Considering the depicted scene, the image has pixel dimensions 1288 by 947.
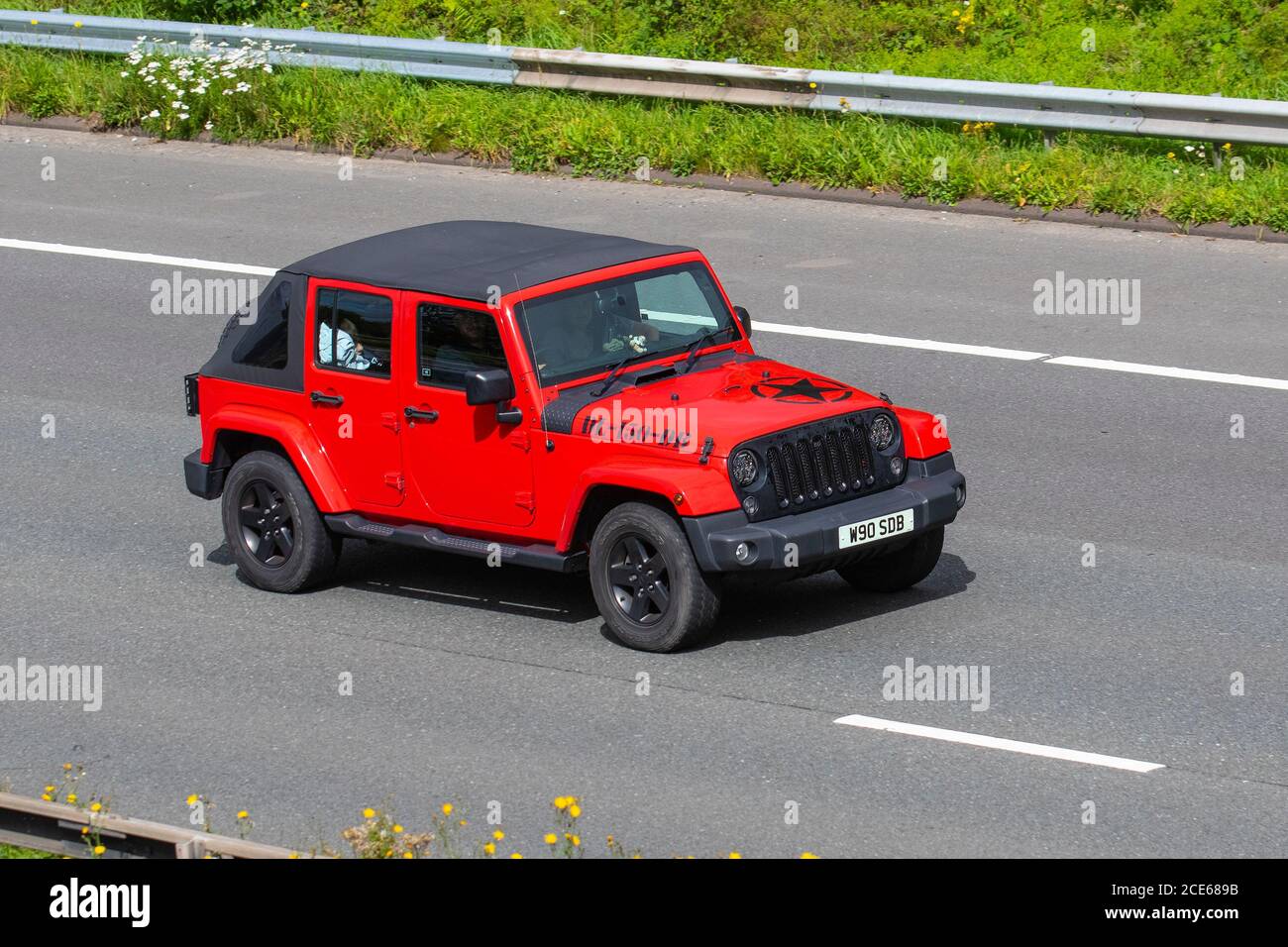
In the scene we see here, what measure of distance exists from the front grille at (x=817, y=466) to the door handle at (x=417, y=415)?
1643mm

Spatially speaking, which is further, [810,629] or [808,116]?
[808,116]

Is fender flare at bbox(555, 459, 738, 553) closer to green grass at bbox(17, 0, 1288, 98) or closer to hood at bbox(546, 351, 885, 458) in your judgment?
hood at bbox(546, 351, 885, 458)

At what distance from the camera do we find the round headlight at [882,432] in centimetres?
985

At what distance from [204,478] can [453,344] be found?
181cm

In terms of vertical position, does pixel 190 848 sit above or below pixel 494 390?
below

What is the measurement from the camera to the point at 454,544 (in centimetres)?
1014

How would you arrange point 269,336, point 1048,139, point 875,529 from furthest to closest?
point 1048,139 < point 269,336 < point 875,529

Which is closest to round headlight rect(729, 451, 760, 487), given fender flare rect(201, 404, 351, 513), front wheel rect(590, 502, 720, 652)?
front wheel rect(590, 502, 720, 652)

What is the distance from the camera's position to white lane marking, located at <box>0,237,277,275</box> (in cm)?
1662

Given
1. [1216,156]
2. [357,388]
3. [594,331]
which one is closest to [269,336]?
[357,388]

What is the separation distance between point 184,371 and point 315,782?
21.3ft

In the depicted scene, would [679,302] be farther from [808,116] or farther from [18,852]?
[808,116]

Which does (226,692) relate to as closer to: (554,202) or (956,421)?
(956,421)
